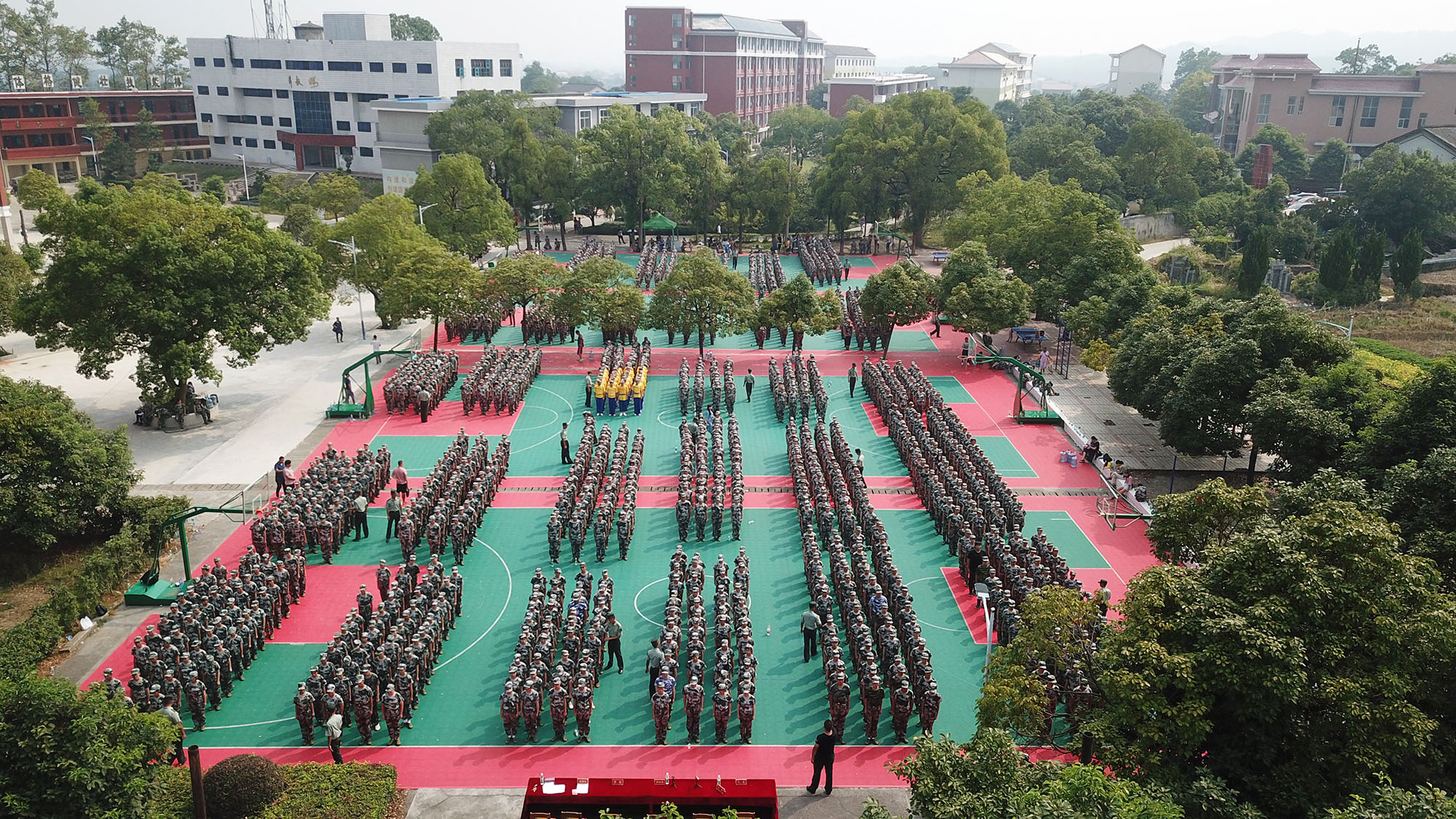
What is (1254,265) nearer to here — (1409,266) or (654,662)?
(1409,266)

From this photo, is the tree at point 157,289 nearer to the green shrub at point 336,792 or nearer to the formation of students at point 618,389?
the formation of students at point 618,389

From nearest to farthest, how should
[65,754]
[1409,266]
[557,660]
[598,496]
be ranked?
[65,754], [557,660], [598,496], [1409,266]

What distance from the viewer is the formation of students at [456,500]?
68.2 feet

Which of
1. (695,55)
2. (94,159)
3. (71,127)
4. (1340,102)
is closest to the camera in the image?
(71,127)

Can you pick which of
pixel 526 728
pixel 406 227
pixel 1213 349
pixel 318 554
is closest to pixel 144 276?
pixel 318 554

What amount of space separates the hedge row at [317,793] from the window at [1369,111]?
77177 millimetres

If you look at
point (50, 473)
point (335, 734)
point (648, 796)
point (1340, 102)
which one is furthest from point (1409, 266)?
point (50, 473)

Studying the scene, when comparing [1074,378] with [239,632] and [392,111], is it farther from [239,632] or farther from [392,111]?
[392,111]

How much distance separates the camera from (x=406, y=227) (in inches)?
1539

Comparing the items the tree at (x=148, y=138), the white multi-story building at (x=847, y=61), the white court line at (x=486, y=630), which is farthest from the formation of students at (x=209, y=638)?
the white multi-story building at (x=847, y=61)

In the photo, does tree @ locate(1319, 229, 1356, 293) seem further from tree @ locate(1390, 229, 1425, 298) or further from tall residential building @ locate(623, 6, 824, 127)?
tall residential building @ locate(623, 6, 824, 127)

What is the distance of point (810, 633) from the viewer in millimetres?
17484

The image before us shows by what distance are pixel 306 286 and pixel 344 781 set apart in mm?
19204

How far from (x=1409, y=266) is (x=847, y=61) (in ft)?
396
